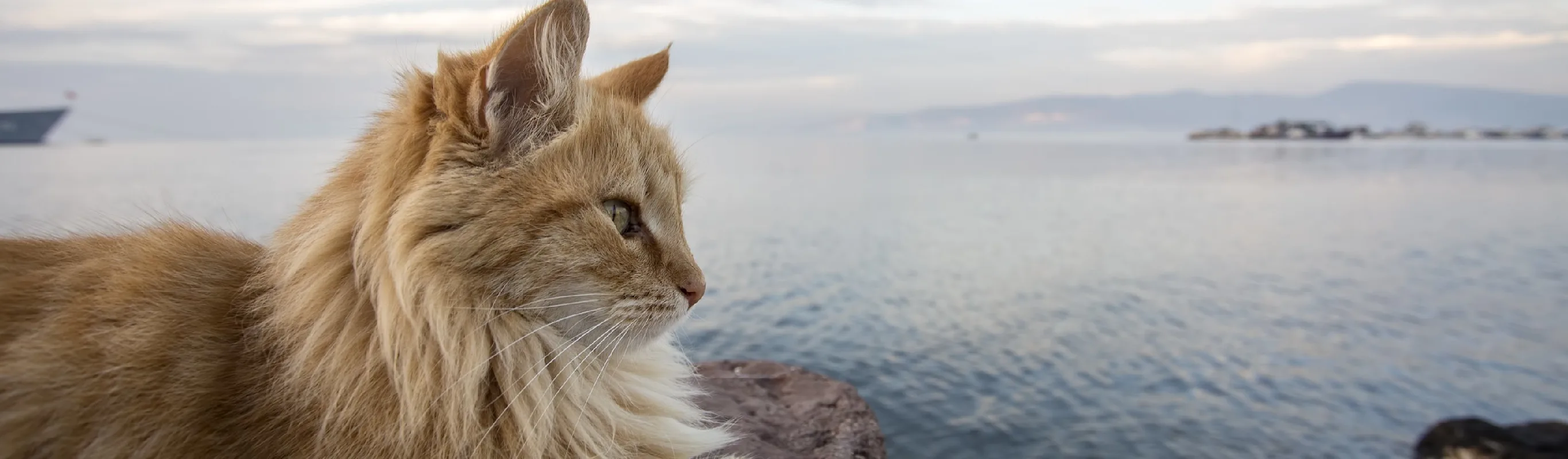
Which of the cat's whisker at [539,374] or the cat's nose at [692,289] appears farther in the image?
the cat's nose at [692,289]

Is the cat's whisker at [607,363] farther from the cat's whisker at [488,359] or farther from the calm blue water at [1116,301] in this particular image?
the calm blue water at [1116,301]

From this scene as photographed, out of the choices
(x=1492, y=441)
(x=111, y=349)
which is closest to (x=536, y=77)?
(x=111, y=349)

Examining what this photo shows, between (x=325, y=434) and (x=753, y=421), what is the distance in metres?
2.31

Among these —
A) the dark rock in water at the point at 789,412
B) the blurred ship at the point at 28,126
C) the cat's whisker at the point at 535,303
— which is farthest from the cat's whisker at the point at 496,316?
the blurred ship at the point at 28,126

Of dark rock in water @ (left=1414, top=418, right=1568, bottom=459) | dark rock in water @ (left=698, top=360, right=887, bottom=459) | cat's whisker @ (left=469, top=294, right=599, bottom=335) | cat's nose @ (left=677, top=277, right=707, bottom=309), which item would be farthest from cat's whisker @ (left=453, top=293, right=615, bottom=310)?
dark rock in water @ (left=1414, top=418, right=1568, bottom=459)

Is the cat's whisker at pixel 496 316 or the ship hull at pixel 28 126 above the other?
the ship hull at pixel 28 126

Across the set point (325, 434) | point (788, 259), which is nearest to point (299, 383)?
point (325, 434)

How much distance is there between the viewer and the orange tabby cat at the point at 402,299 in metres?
1.87

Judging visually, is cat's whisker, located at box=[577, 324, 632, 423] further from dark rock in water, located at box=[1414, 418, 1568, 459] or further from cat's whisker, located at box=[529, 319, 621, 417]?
dark rock in water, located at box=[1414, 418, 1568, 459]

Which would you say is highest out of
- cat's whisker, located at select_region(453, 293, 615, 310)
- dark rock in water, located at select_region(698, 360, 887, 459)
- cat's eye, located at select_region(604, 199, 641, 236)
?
cat's eye, located at select_region(604, 199, 641, 236)

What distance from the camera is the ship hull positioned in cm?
3294

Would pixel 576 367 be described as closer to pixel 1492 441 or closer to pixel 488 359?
pixel 488 359

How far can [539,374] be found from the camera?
2188 mm

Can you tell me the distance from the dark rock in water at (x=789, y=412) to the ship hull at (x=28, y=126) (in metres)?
43.3
